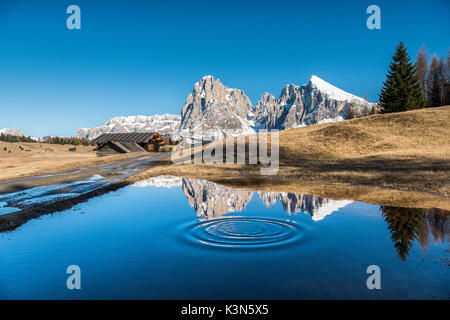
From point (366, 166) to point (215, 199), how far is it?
1925 centimetres

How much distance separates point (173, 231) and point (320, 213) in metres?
6.29

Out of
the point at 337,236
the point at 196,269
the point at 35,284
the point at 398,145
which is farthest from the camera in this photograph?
the point at 398,145

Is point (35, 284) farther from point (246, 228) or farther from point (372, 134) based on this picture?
point (372, 134)

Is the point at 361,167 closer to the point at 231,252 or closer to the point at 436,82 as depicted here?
the point at 231,252

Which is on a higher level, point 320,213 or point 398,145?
point 398,145

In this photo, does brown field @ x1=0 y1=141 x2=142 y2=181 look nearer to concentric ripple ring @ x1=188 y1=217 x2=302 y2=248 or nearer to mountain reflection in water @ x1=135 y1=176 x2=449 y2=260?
mountain reflection in water @ x1=135 y1=176 x2=449 y2=260

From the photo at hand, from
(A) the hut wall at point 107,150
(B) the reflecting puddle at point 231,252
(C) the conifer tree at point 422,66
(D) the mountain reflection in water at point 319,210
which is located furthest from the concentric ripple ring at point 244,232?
(C) the conifer tree at point 422,66

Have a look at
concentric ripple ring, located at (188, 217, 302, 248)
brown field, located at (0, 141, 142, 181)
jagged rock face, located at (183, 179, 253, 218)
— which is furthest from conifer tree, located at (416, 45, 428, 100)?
concentric ripple ring, located at (188, 217, 302, 248)

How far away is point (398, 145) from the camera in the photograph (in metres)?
45.5

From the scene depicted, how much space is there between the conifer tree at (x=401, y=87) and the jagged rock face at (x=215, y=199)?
223 ft
